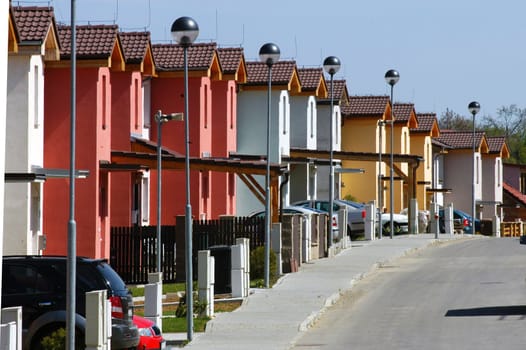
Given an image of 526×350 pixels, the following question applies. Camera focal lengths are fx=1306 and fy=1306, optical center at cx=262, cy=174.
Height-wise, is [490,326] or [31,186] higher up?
[31,186]

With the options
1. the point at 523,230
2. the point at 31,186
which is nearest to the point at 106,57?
the point at 31,186

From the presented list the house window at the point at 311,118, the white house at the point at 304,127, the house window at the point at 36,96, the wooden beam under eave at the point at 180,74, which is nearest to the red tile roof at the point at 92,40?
the house window at the point at 36,96

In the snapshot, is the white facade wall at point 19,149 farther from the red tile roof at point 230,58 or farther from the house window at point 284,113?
the house window at point 284,113

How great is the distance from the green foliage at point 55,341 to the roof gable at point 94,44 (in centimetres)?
1793

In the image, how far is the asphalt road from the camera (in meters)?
21.4

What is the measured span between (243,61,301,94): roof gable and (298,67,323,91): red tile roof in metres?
2.42

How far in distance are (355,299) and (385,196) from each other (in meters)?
43.0

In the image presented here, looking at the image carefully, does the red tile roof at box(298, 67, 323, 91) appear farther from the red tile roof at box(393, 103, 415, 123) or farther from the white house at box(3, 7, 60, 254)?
the white house at box(3, 7, 60, 254)

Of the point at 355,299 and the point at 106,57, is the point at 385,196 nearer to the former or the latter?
the point at 106,57

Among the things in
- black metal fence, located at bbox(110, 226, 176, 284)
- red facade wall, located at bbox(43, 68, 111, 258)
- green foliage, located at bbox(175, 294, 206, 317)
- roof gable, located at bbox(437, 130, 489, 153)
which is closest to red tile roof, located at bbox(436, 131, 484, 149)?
roof gable, located at bbox(437, 130, 489, 153)

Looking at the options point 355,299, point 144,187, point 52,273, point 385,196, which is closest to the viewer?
point 52,273

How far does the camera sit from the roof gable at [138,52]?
3853cm

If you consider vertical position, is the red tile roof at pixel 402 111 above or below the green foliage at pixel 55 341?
above

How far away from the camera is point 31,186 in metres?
31.5
